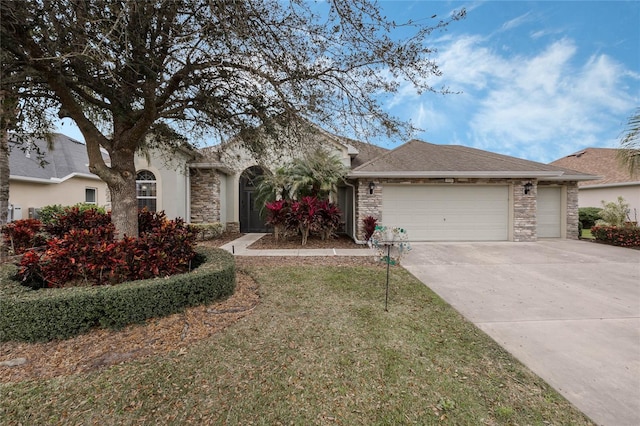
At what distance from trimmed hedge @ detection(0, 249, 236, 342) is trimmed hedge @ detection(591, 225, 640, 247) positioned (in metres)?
14.2

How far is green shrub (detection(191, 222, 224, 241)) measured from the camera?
11.1 meters

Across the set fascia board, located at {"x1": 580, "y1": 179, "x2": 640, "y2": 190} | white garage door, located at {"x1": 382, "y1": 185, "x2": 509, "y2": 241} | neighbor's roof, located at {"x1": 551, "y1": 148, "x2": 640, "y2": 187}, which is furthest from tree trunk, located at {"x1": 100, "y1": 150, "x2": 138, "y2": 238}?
fascia board, located at {"x1": 580, "y1": 179, "x2": 640, "y2": 190}

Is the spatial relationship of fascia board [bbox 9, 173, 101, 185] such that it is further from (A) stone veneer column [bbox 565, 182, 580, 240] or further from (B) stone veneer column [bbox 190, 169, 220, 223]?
(A) stone veneer column [bbox 565, 182, 580, 240]

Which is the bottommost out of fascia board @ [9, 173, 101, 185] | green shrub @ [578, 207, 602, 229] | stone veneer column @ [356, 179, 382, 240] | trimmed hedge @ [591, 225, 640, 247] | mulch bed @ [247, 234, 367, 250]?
mulch bed @ [247, 234, 367, 250]

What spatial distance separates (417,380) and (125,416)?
8.24ft

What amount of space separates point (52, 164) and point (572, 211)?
25382mm

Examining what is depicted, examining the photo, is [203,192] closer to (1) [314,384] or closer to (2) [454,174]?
(2) [454,174]

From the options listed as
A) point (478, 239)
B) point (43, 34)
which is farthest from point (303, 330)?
point (478, 239)

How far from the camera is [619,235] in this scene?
10148 millimetres

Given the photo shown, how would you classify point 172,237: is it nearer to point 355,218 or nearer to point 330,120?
point 330,120

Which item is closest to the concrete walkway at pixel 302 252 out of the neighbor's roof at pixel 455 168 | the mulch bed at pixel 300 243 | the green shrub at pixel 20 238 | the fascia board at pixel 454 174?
the mulch bed at pixel 300 243

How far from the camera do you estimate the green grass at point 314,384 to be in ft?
7.16

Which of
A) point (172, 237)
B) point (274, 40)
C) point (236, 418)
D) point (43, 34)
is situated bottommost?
point (236, 418)

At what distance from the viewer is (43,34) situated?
348 cm
